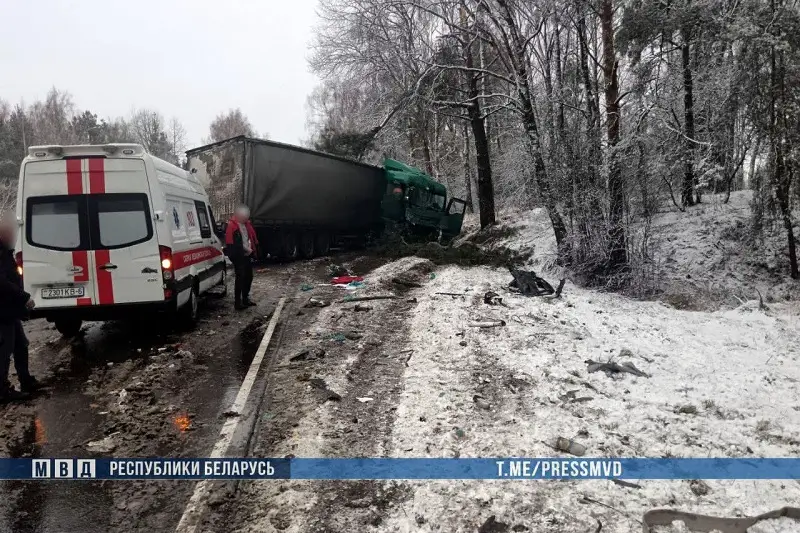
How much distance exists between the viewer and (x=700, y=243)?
1099cm

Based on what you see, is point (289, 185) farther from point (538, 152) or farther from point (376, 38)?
point (538, 152)

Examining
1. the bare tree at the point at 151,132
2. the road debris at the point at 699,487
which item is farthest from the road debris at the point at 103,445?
the bare tree at the point at 151,132

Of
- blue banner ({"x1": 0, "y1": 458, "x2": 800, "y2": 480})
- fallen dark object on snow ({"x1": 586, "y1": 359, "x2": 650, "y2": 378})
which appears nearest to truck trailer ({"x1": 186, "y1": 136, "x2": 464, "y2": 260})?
blue banner ({"x1": 0, "y1": 458, "x2": 800, "y2": 480})

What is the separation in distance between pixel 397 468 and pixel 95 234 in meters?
4.95

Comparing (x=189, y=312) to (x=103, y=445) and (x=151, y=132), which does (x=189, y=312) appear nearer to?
(x=103, y=445)

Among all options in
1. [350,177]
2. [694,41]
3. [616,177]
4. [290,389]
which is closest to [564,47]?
[694,41]

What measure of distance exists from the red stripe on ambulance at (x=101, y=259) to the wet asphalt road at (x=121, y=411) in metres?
0.79

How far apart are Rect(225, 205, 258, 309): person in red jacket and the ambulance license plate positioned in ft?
8.81

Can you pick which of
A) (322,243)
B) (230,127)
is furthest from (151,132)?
(322,243)

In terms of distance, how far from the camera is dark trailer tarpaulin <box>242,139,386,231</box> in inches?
522

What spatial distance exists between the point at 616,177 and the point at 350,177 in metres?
10.3

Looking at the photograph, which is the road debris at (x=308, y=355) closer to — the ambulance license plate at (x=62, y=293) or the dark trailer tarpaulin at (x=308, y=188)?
the ambulance license plate at (x=62, y=293)

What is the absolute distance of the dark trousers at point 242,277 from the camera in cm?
855

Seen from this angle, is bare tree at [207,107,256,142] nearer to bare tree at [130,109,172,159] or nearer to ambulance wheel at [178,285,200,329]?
bare tree at [130,109,172,159]
